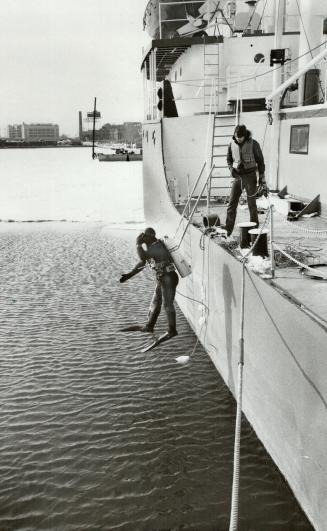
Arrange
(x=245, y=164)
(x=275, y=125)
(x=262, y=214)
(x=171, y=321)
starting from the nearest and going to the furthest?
(x=245, y=164)
(x=171, y=321)
(x=262, y=214)
(x=275, y=125)

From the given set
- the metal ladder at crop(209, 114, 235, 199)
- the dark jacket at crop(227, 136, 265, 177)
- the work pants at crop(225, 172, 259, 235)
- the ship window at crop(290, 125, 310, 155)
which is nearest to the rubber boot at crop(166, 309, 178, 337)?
the work pants at crop(225, 172, 259, 235)

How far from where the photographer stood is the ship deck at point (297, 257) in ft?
20.8

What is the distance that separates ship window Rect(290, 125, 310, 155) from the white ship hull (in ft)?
11.5

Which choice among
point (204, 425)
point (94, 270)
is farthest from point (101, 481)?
point (94, 270)

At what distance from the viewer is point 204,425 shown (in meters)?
8.02

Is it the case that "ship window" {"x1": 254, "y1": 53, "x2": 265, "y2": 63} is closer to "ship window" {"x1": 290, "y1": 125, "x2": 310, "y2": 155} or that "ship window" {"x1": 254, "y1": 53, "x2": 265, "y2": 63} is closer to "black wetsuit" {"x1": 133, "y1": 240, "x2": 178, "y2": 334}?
"ship window" {"x1": 290, "y1": 125, "x2": 310, "y2": 155}

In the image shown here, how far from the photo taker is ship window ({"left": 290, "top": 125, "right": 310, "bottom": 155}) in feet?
40.7

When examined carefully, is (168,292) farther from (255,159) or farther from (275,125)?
(275,125)

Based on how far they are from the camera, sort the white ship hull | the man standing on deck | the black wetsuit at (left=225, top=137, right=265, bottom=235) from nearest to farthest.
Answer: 1. the white ship hull
2. the man standing on deck
3. the black wetsuit at (left=225, top=137, right=265, bottom=235)

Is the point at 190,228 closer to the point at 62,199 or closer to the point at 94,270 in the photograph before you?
the point at 94,270

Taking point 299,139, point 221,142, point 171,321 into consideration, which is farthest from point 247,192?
point 221,142

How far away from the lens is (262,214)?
1205cm

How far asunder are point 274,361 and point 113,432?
9.30ft

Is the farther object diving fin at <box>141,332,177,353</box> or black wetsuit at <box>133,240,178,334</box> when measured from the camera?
diving fin at <box>141,332,177,353</box>
